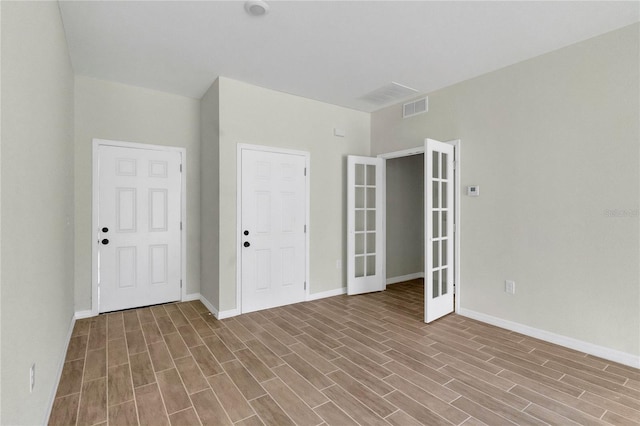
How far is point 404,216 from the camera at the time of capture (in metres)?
5.52

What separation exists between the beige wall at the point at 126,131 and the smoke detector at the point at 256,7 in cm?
233

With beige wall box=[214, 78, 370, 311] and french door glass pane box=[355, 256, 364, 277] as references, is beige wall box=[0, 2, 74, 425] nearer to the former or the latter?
beige wall box=[214, 78, 370, 311]

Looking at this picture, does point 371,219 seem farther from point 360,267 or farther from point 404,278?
point 404,278

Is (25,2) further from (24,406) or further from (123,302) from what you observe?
(123,302)

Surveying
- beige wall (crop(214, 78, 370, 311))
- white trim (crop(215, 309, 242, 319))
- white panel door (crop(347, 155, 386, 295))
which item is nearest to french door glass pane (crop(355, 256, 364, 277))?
white panel door (crop(347, 155, 386, 295))

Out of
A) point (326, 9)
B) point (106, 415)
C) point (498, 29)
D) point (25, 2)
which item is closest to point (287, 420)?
point (106, 415)

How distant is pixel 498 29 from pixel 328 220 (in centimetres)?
297

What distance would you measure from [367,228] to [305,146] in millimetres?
1607

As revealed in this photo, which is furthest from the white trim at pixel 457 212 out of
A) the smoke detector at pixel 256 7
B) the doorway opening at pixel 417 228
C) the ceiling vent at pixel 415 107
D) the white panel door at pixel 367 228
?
the smoke detector at pixel 256 7

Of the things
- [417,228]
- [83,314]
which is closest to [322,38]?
[417,228]

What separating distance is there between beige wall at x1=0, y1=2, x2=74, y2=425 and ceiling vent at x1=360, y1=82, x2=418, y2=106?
330 centimetres

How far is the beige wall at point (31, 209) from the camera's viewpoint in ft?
4.16

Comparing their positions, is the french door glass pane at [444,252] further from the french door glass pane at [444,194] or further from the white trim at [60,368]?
A: the white trim at [60,368]

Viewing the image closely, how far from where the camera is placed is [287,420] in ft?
6.40
